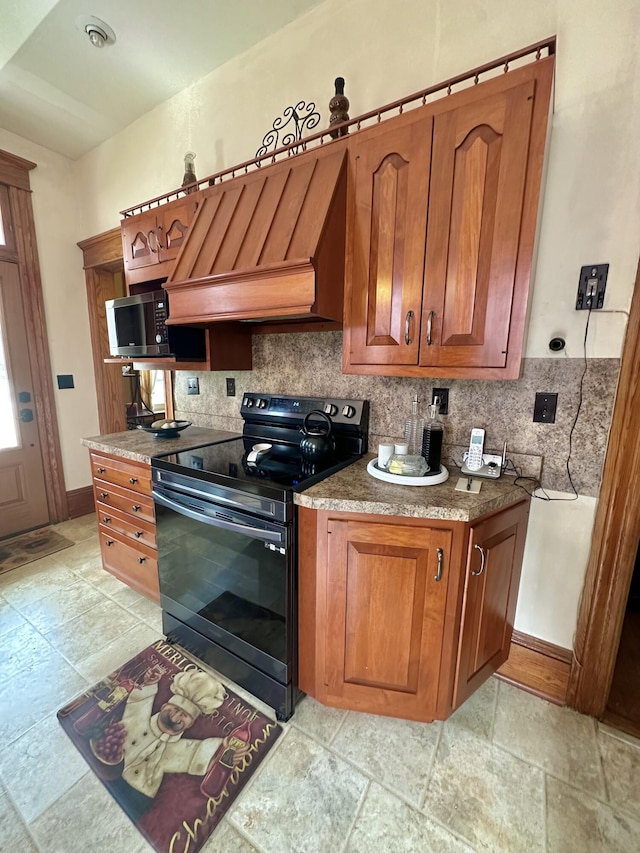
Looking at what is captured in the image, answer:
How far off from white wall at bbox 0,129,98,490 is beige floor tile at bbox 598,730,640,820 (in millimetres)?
4017

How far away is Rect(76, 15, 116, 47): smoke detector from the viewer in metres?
1.79

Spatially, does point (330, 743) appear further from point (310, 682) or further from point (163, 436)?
point (163, 436)

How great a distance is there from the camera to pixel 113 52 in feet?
6.58

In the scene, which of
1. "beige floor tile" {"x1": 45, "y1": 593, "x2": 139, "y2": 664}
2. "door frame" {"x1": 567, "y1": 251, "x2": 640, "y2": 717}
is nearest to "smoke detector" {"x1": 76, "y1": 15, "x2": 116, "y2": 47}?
"door frame" {"x1": 567, "y1": 251, "x2": 640, "y2": 717}

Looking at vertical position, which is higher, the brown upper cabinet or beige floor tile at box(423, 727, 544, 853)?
the brown upper cabinet

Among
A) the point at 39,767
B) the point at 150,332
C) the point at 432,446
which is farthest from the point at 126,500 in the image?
the point at 432,446

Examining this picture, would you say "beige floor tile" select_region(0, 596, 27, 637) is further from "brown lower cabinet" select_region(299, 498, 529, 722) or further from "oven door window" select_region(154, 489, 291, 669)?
"brown lower cabinet" select_region(299, 498, 529, 722)

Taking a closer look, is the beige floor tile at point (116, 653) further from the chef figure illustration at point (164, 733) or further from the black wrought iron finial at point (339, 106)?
the black wrought iron finial at point (339, 106)

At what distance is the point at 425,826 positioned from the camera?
1135 mm

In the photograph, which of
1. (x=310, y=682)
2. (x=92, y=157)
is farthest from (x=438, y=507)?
(x=92, y=157)

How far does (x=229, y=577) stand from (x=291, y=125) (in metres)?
2.37

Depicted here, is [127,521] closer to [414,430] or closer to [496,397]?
[414,430]

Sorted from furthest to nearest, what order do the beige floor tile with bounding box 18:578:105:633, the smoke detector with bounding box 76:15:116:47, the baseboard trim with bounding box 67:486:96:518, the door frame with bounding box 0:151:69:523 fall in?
the baseboard trim with bounding box 67:486:96:518, the door frame with bounding box 0:151:69:523, the beige floor tile with bounding box 18:578:105:633, the smoke detector with bounding box 76:15:116:47

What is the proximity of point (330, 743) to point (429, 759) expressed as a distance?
0.37 m
